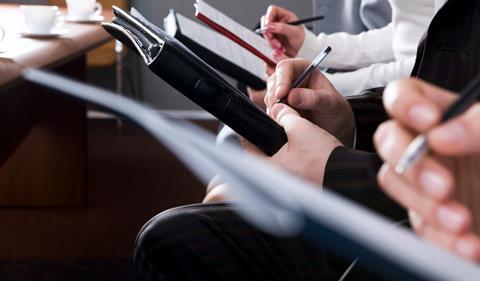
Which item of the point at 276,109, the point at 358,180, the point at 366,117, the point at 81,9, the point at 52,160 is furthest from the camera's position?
the point at 52,160

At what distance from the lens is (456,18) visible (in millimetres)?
874

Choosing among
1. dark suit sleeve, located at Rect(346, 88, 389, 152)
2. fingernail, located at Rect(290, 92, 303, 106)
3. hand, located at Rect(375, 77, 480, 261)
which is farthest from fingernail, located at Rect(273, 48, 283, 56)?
hand, located at Rect(375, 77, 480, 261)

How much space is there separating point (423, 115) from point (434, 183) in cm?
3

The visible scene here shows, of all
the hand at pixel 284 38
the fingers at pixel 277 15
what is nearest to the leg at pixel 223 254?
the hand at pixel 284 38

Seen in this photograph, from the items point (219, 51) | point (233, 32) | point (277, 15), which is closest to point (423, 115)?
point (219, 51)

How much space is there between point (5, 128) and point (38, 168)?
872 millimetres

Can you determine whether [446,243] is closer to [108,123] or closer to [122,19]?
[122,19]

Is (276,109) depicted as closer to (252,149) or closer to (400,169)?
(252,149)

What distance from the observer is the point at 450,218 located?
36cm

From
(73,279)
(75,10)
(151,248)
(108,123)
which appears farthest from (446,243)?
(108,123)

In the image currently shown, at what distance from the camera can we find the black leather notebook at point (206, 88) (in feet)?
2.38

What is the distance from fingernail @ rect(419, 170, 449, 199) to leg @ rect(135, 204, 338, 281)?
0.46m

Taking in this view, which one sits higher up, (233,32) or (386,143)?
(386,143)

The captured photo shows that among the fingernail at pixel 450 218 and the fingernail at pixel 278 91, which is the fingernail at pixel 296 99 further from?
the fingernail at pixel 450 218
